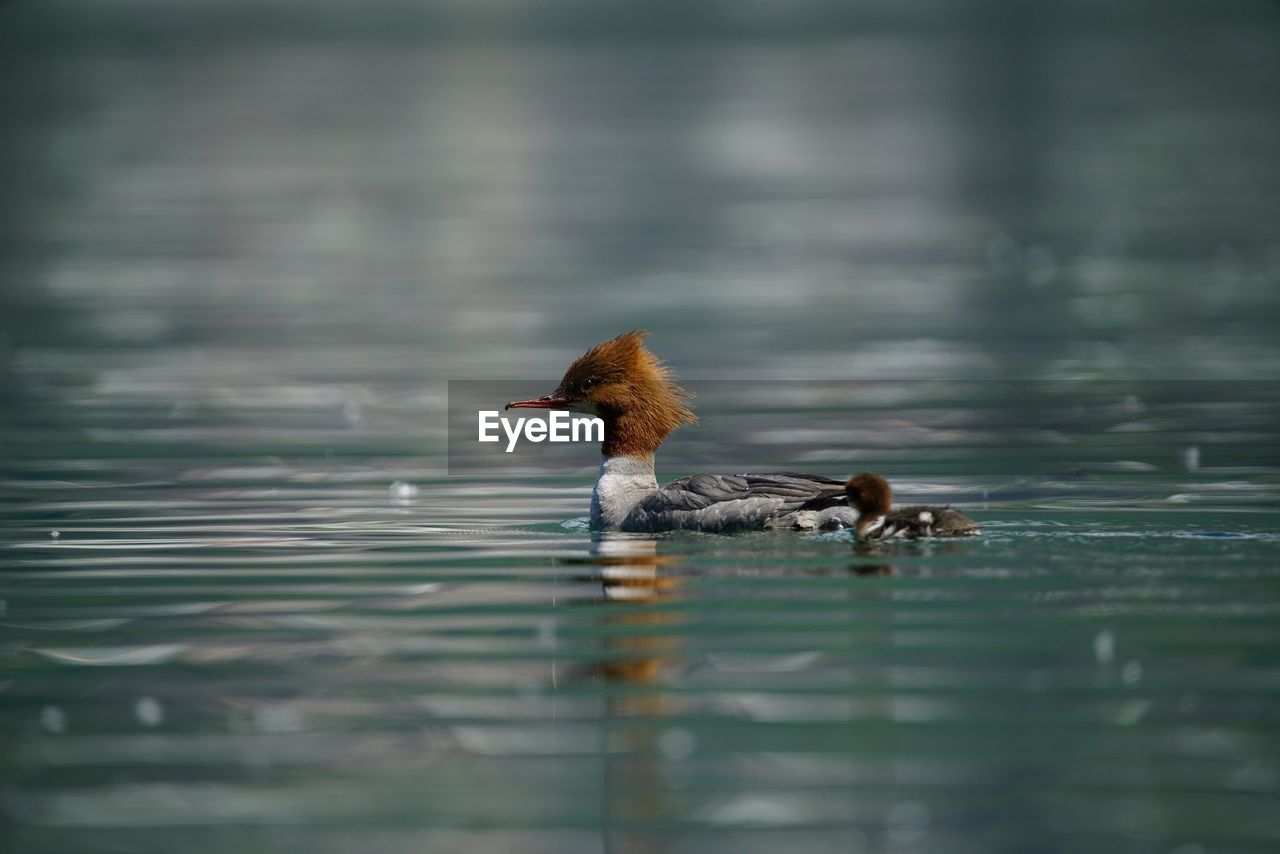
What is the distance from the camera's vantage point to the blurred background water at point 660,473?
5.05 m

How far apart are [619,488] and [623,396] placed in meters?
0.47

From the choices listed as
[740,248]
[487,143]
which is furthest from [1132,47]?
[740,248]

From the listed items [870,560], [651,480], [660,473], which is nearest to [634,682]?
[870,560]

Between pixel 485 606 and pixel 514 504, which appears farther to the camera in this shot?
pixel 514 504

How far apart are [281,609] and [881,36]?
116ft

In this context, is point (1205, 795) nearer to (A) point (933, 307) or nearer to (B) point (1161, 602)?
(B) point (1161, 602)

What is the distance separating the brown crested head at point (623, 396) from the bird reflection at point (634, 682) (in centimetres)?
102

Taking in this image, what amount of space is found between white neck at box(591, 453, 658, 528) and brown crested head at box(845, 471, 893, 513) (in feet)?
3.90

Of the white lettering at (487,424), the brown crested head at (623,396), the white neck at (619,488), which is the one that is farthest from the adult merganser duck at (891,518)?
the white lettering at (487,424)

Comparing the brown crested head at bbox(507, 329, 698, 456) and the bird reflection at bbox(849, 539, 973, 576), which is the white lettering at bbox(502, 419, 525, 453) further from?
the bird reflection at bbox(849, 539, 973, 576)

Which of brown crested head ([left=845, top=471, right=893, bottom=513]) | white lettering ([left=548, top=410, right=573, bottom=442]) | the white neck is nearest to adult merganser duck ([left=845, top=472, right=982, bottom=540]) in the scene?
brown crested head ([left=845, top=471, right=893, bottom=513])

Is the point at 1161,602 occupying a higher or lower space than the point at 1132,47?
lower

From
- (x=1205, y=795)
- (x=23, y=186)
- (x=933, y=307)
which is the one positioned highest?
(x=23, y=186)

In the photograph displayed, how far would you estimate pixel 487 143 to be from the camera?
1172 inches
